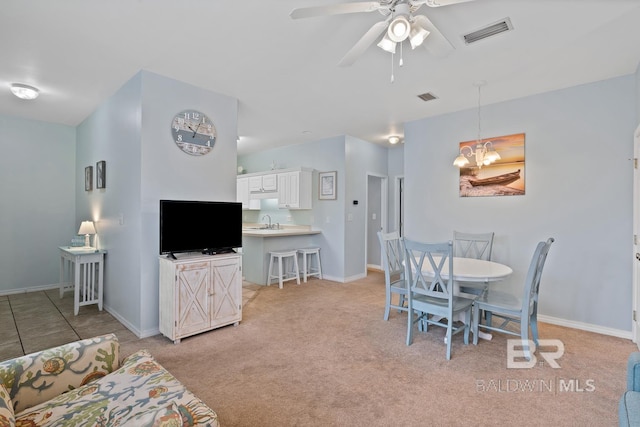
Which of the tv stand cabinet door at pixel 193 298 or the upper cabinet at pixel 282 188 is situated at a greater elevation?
the upper cabinet at pixel 282 188

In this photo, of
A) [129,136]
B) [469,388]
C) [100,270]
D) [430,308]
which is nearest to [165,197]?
[129,136]

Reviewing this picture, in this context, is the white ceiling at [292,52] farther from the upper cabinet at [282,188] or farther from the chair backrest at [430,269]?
the upper cabinet at [282,188]

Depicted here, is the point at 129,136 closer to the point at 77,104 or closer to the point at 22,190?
the point at 77,104

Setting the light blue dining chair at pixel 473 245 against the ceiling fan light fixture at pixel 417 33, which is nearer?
the ceiling fan light fixture at pixel 417 33

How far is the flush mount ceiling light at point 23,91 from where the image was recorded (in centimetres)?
349

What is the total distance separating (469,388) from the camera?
223 cm

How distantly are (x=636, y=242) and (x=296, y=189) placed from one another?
182 inches

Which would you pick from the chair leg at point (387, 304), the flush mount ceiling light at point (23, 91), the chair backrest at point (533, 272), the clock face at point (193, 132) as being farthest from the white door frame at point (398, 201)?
the flush mount ceiling light at point (23, 91)

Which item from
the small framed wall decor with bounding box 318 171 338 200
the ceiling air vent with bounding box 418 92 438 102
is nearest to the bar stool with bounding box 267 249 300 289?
the small framed wall decor with bounding box 318 171 338 200

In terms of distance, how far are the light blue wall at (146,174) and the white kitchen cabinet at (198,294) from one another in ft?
0.94

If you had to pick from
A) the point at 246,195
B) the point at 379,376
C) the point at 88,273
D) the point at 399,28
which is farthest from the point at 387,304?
the point at 246,195

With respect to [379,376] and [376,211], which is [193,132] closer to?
[379,376]

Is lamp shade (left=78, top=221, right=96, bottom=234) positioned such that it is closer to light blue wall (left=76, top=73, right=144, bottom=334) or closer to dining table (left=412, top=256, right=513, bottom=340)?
light blue wall (left=76, top=73, right=144, bottom=334)

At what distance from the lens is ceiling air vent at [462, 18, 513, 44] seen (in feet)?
7.51
